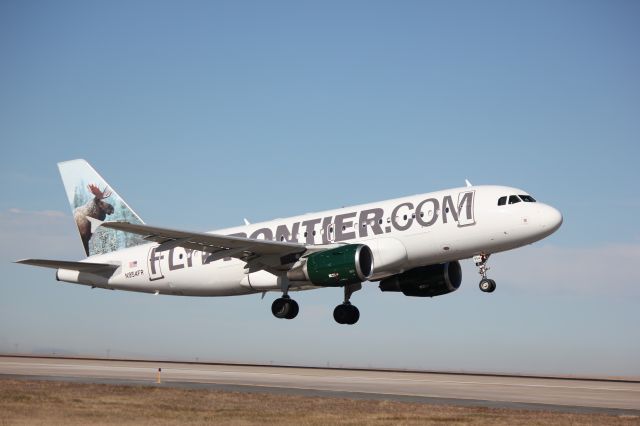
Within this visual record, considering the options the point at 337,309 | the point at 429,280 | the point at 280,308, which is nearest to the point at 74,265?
the point at 280,308

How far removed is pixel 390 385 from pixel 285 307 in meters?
9.34

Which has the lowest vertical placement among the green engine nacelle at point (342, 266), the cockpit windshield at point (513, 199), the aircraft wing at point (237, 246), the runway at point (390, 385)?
the runway at point (390, 385)

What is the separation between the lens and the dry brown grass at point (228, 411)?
76.1 feet

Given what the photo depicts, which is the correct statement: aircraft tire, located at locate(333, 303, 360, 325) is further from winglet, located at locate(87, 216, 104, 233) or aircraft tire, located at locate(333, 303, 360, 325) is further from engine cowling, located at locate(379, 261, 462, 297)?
winglet, located at locate(87, 216, 104, 233)

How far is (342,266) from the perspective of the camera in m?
38.0

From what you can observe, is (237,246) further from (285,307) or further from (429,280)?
(429,280)

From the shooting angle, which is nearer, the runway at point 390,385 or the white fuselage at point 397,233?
the runway at point 390,385

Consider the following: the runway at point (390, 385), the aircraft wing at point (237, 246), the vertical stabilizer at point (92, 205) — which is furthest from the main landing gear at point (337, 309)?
the vertical stabilizer at point (92, 205)

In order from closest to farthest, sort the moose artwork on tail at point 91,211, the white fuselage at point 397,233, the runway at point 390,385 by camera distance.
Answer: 1. the runway at point 390,385
2. the white fuselage at point 397,233
3. the moose artwork on tail at point 91,211

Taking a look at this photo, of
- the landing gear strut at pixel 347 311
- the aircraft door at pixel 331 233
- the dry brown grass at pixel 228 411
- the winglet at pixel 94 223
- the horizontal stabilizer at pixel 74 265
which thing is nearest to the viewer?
the dry brown grass at pixel 228 411

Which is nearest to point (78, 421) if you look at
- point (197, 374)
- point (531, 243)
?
point (197, 374)

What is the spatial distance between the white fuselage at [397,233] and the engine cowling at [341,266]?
2.90 feet

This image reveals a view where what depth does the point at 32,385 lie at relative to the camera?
31125 millimetres

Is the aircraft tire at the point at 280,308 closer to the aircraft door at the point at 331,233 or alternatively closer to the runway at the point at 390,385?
the runway at the point at 390,385
